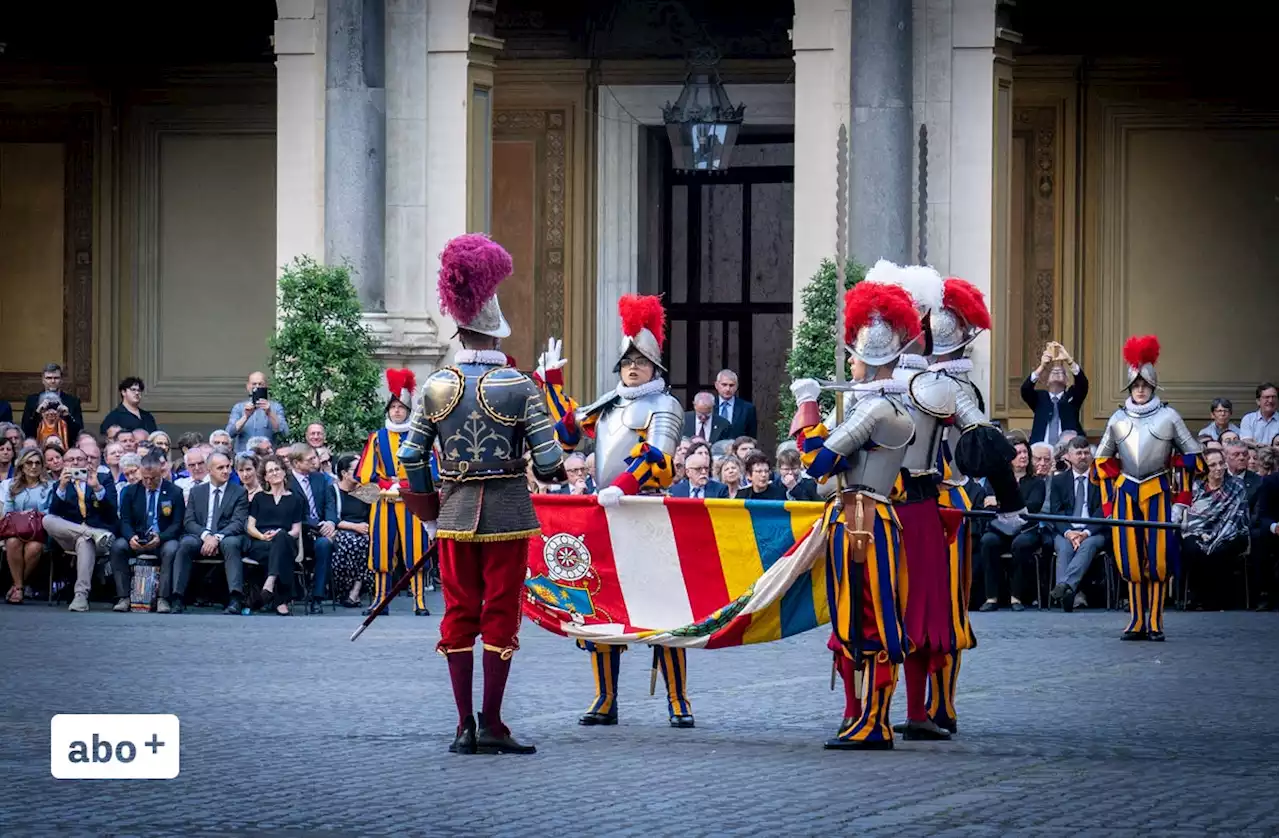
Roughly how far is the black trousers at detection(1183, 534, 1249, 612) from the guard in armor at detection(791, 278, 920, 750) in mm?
8926

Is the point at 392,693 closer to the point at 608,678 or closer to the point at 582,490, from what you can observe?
the point at 608,678

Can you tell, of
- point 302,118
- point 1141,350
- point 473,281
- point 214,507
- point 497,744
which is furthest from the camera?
point 302,118

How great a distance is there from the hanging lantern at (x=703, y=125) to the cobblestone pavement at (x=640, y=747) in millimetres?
7453

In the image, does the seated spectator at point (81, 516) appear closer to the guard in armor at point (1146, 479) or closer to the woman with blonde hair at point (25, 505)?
the woman with blonde hair at point (25, 505)

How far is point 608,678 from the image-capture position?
1112 cm

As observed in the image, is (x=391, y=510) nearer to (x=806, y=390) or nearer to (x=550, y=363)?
(x=550, y=363)

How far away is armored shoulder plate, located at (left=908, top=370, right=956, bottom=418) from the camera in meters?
10.3

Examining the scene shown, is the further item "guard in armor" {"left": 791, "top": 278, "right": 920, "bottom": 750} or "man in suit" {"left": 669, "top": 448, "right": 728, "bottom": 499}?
"man in suit" {"left": 669, "top": 448, "right": 728, "bottom": 499}

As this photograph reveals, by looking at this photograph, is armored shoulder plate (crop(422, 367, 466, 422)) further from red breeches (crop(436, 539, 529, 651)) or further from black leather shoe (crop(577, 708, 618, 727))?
black leather shoe (crop(577, 708, 618, 727))

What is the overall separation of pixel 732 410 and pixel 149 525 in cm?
507

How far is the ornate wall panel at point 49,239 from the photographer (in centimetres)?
2688

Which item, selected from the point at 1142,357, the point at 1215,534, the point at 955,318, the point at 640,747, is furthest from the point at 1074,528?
the point at 640,747

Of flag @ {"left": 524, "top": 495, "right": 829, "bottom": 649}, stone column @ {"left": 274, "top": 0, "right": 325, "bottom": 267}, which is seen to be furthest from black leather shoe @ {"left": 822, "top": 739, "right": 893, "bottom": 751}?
stone column @ {"left": 274, "top": 0, "right": 325, "bottom": 267}

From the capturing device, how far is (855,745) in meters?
10.1
